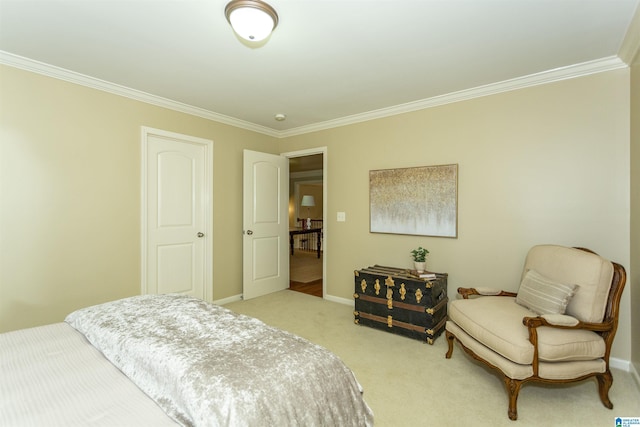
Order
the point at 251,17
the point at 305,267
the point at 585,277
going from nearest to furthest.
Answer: the point at 251,17 < the point at 585,277 < the point at 305,267

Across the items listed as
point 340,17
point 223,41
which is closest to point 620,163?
point 340,17

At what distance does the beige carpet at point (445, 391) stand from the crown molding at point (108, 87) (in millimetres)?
2845

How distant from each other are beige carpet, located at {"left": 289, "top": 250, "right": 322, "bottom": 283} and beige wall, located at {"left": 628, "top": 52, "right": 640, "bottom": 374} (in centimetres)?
399

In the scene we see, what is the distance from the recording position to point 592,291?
2.00m

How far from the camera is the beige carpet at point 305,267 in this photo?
18.1ft

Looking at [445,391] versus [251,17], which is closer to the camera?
[251,17]

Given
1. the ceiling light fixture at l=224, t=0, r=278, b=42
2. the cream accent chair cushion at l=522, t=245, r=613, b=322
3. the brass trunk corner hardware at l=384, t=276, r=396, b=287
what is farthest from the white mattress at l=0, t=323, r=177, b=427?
the cream accent chair cushion at l=522, t=245, r=613, b=322

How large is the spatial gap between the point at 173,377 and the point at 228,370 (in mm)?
191

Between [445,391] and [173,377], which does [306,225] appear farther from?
[173,377]

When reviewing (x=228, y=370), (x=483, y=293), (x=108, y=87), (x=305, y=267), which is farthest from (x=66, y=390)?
(x=305, y=267)

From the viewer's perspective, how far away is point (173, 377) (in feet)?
3.47

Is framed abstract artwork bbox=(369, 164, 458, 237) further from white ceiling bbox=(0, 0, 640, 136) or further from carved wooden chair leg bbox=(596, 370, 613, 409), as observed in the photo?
carved wooden chair leg bbox=(596, 370, 613, 409)

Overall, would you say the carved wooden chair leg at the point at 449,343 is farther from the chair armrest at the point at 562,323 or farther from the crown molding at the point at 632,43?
Answer: the crown molding at the point at 632,43

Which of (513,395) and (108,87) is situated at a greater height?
(108,87)
